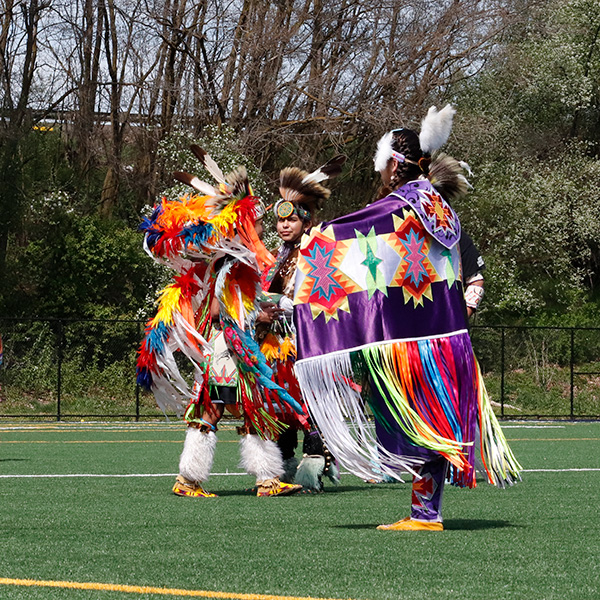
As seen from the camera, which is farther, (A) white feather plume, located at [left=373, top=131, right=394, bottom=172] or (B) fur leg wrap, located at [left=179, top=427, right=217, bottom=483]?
(B) fur leg wrap, located at [left=179, top=427, right=217, bottom=483]

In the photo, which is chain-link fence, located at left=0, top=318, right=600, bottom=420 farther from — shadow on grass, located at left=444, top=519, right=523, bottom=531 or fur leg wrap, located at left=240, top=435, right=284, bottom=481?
shadow on grass, located at left=444, top=519, right=523, bottom=531

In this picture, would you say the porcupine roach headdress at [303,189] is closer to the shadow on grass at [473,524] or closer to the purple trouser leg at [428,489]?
the shadow on grass at [473,524]

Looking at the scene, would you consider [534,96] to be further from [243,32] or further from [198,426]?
[198,426]

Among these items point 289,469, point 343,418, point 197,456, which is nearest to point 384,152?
point 343,418

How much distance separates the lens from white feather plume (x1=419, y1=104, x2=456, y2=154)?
19.8ft

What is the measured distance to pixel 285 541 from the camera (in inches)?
213

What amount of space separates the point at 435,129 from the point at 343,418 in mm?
1552

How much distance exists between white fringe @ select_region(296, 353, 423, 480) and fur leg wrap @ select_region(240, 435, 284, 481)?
2.10 meters

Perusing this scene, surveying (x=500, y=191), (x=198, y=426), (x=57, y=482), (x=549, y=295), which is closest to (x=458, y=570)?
(x=198, y=426)

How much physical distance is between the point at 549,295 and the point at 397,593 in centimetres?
2840

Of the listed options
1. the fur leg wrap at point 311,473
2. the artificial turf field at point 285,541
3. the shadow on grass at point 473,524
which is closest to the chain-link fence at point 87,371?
the artificial turf field at point 285,541

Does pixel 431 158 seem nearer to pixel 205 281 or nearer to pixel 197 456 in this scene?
pixel 205 281

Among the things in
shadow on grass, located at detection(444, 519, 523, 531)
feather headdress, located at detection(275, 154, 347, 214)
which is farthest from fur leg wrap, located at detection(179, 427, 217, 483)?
shadow on grass, located at detection(444, 519, 523, 531)

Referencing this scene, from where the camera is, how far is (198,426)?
26.0 ft
